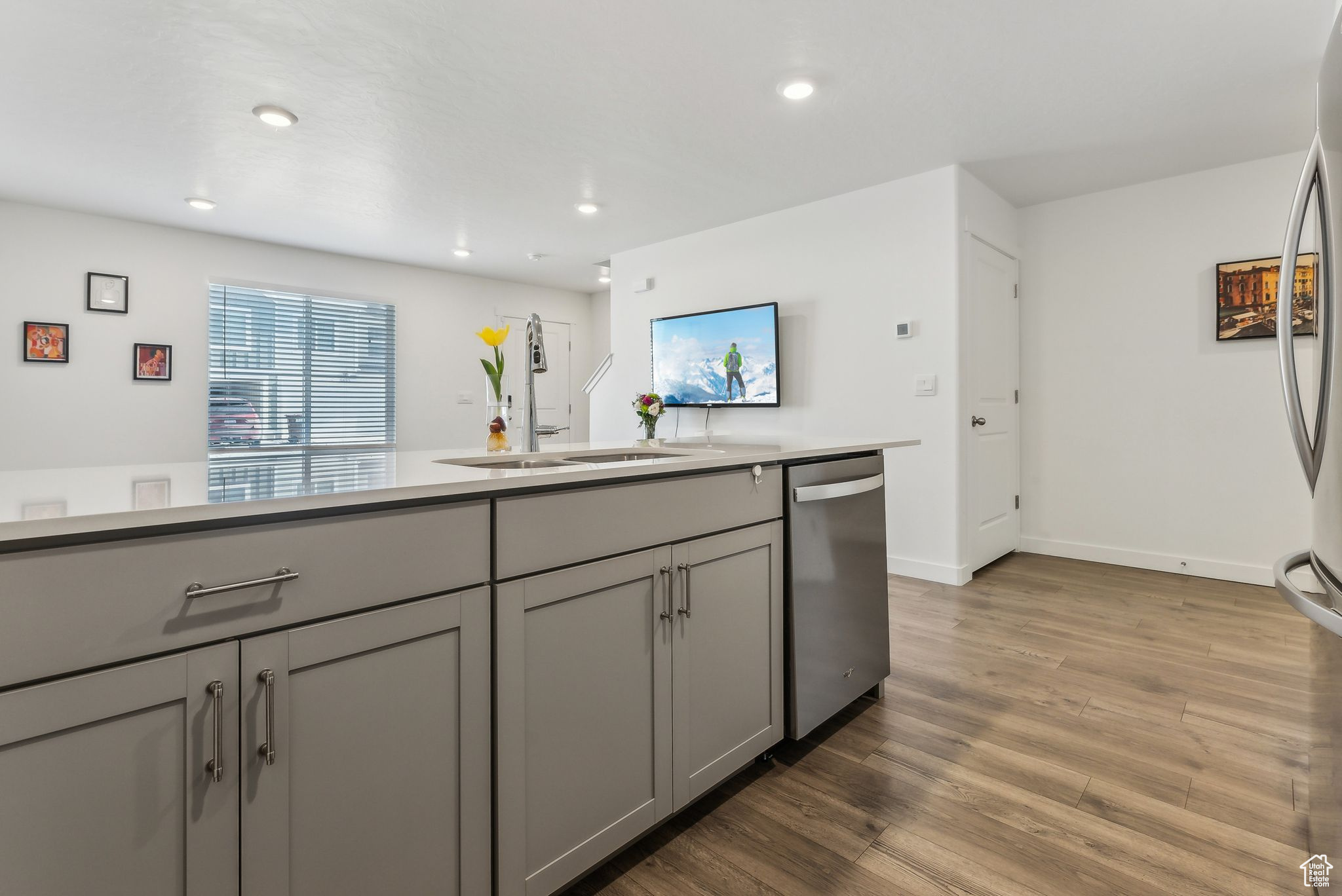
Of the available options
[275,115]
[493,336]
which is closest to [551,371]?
[275,115]

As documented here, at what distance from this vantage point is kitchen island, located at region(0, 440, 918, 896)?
73 cm

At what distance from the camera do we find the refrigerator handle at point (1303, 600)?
0.89 meters

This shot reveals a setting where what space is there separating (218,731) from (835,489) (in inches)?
60.0

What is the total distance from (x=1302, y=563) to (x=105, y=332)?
20.5ft

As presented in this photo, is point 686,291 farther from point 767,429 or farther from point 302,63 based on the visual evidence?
point 302,63

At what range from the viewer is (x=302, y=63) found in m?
2.56

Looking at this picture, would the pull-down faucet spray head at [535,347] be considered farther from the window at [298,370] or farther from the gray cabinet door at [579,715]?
the window at [298,370]

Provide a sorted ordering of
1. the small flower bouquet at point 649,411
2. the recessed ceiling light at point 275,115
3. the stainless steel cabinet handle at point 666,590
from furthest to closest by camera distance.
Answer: the recessed ceiling light at point 275,115 → the small flower bouquet at point 649,411 → the stainless steel cabinet handle at point 666,590

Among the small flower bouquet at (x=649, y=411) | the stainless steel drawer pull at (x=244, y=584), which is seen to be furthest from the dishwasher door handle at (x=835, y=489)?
the stainless steel drawer pull at (x=244, y=584)

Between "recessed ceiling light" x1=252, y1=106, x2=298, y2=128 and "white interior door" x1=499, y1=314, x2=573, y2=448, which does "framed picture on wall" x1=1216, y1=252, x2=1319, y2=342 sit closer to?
"recessed ceiling light" x1=252, y1=106, x2=298, y2=128

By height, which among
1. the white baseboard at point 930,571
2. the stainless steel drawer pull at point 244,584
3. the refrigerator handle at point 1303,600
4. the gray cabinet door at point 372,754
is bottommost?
the white baseboard at point 930,571

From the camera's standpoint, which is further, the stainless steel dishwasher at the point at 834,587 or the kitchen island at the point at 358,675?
the stainless steel dishwasher at the point at 834,587

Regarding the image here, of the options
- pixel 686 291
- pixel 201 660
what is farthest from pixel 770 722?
pixel 686 291

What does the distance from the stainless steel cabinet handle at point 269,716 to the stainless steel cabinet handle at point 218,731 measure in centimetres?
4
